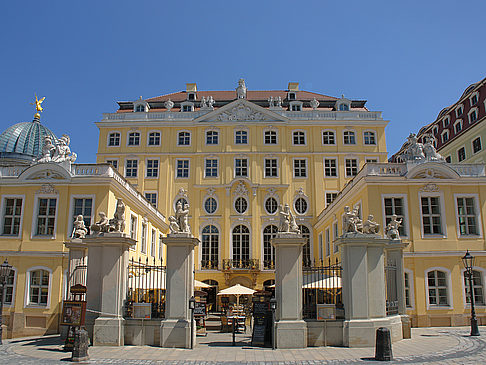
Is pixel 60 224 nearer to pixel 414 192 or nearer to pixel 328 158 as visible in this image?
pixel 414 192

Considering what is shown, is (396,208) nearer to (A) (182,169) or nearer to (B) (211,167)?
(B) (211,167)

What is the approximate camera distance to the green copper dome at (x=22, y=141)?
4584cm

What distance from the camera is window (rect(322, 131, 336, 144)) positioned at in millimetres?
41469

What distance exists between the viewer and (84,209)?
82.9 ft

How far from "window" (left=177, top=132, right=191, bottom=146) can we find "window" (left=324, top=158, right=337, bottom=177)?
1237cm

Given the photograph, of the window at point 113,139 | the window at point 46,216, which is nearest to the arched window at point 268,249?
the window at point 113,139

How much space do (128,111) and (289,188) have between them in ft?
56.6

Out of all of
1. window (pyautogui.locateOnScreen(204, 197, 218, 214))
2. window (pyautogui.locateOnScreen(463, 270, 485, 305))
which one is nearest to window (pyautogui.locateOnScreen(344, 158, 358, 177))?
window (pyautogui.locateOnScreen(204, 197, 218, 214))

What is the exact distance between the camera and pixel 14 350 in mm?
16016

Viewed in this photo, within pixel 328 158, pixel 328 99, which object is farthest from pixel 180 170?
pixel 328 99

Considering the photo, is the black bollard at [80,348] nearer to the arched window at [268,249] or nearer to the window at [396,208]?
the window at [396,208]

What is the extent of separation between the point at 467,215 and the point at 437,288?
15.1 ft

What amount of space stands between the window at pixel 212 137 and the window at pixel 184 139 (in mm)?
1719

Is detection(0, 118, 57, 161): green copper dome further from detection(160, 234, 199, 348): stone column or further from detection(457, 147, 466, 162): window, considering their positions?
detection(457, 147, 466, 162): window
